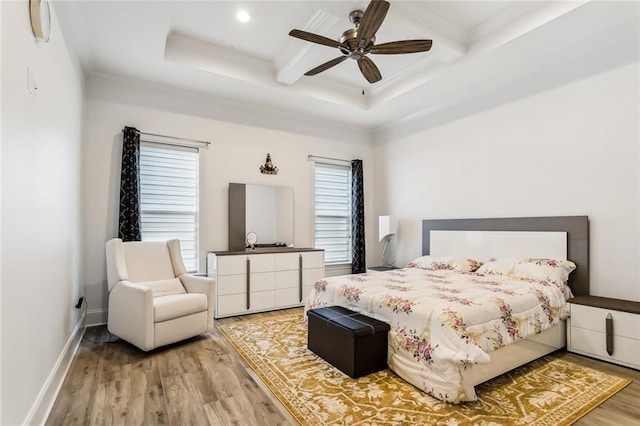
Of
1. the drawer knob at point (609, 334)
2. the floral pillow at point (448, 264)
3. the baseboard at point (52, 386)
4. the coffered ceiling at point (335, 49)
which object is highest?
the coffered ceiling at point (335, 49)

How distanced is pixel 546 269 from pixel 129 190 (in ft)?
15.0

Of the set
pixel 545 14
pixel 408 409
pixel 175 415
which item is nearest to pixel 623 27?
pixel 545 14

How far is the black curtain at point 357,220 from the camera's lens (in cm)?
578

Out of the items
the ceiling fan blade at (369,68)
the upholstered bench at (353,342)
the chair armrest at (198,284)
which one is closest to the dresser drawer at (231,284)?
the chair armrest at (198,284)

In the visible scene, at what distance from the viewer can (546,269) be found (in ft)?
10.8

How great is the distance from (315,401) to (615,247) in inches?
123

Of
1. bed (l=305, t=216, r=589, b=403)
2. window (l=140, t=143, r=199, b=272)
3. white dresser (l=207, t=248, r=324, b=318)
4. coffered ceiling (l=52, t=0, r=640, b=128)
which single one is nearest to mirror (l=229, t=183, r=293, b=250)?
white dresser (l=207, t=248, r=324, b=318)

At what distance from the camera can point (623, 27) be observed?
10.3 ft

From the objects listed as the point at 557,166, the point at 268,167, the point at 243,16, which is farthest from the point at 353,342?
the point at 268,167

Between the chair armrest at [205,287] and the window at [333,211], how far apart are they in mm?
2367

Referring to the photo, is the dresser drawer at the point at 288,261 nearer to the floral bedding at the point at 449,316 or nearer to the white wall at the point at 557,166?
the floral bedding at the point at 449,316

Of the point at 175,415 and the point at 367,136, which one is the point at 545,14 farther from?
the point at 175,415

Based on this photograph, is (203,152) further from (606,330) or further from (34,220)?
(606,330)

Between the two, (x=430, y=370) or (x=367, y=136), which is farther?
(x=367, y=136)
